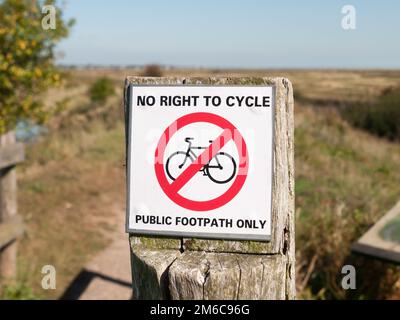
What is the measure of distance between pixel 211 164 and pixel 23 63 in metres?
5.50

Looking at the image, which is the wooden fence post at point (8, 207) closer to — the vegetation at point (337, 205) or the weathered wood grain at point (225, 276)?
the vegetation at point (337, 205)

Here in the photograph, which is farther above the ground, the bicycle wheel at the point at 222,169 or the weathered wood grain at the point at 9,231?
the bicycle wheel at the point at 222,169

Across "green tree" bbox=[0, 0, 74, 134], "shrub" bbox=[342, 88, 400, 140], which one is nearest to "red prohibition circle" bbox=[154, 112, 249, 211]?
"green tree" bbox=[0, 0, 74, 134]

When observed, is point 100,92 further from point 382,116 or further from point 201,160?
point 201,160

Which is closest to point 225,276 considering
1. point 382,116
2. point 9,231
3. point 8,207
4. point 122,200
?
point 9,231

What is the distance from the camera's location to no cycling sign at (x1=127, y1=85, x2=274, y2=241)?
1.41 meters

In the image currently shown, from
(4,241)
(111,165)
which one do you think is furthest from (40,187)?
(4,241)

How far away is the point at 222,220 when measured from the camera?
1.45 metres

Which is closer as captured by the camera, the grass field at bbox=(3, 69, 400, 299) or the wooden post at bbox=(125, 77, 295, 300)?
the wooden post at bbox=(125, 77, 295, 300)

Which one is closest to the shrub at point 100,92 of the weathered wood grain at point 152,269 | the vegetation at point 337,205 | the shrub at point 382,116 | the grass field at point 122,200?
the grass field at point 122,200

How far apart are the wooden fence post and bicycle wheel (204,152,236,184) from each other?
402 cm

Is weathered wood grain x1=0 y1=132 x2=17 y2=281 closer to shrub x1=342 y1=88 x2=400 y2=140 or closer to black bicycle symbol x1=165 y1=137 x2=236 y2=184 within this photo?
black bicycle symbol x1=165 y1=137 x2=236 y2=184

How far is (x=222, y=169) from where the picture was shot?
1.41m

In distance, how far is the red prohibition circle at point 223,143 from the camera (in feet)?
4.61
